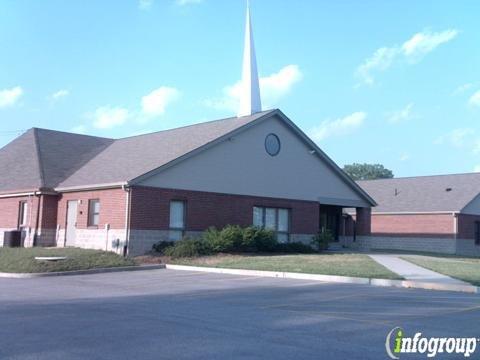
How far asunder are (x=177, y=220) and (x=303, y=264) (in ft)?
23.9

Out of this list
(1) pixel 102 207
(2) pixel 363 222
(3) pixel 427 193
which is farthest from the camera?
(3) pixel 427 193

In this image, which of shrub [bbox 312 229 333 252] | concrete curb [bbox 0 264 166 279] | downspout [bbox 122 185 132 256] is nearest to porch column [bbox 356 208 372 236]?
shrub [bbox 312 229 333 252]

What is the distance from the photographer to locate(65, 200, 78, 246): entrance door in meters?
26.9

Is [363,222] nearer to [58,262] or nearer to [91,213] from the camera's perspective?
[91,213]

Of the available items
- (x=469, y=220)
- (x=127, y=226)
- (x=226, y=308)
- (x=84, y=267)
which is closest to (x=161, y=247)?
(x=127, y=226)

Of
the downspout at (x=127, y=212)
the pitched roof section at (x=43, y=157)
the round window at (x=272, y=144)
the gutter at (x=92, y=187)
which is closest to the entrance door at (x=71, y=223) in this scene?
the gutter at (x=92, y=187)

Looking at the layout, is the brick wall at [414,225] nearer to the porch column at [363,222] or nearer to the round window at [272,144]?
the porch column at [363,222]

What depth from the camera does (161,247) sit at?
80.3ft

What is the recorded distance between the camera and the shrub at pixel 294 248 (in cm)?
2747

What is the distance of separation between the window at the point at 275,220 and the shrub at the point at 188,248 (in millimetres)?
5578

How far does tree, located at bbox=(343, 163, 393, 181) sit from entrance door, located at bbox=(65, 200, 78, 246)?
89245 millimetres

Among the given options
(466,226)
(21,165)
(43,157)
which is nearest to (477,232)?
(466,226)

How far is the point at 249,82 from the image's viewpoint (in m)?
33.8

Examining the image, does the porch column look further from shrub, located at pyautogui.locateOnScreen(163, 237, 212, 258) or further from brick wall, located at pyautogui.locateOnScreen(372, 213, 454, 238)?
shrub, located at pyautogui.locateOnScreen(163, 237, 212, 258)
